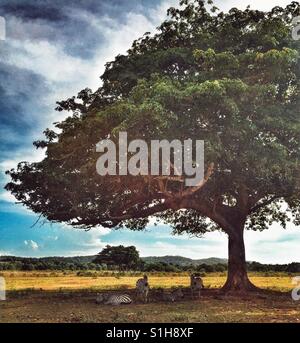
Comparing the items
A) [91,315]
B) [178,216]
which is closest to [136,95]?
[91,315]

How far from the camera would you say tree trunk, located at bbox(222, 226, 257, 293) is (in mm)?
25453

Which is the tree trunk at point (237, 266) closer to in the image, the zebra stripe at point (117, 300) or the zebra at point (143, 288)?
the zebra at point (143, 288)

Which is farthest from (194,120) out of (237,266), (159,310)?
(237,266)

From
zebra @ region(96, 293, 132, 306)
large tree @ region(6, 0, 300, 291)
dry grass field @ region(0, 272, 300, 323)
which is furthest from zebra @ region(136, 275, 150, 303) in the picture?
large tree @ region(6, 0, 300, 291)

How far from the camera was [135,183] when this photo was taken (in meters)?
20.9

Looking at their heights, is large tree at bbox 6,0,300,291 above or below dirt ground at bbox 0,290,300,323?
above

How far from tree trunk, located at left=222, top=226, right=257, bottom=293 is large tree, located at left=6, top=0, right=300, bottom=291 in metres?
0.05

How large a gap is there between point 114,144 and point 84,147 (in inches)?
81.3

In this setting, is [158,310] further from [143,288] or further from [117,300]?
[143,288]

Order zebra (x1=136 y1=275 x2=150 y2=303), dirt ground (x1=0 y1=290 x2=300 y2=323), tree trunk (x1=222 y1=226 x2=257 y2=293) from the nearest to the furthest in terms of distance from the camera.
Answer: dirt ground (x1=0 y1=290 x2=300 y2=323)
zebra (x1=136 y1=275 x2=150 y2=303)
tree trunk (x1=222 y1=226 x2=257 y2=293)

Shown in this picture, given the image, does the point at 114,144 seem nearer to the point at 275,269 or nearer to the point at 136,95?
the point at 136,95

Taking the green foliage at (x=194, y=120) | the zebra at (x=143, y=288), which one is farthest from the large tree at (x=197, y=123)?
the zebra at (x=143, y=288)

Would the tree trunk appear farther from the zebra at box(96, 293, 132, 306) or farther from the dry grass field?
the zebra at box(96, 293, 132, 306)

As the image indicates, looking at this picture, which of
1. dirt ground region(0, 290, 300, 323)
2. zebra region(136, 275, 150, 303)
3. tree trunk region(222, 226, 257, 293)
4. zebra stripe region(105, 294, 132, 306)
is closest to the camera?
dirt ground region(0, 290, 300, 323)
